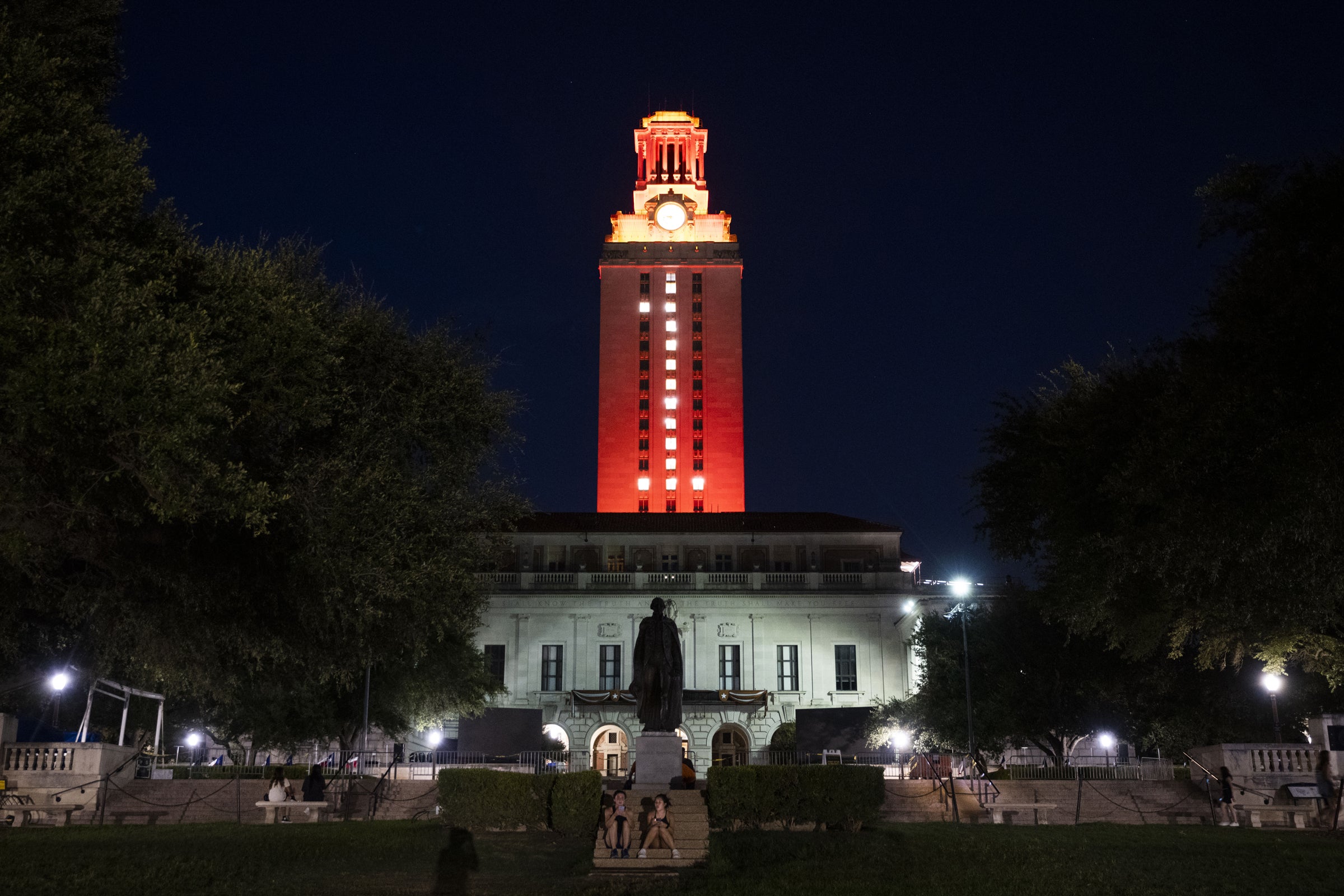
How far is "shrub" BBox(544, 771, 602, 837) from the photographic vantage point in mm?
20078

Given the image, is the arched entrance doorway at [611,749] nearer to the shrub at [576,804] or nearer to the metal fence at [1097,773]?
the metal fence at [1097,773]

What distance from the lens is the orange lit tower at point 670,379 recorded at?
96.0m

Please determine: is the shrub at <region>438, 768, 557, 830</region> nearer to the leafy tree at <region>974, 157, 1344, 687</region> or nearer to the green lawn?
the green lawn

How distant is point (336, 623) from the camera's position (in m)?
17.4

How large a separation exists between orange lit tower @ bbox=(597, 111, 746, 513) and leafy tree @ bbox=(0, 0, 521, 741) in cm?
7445

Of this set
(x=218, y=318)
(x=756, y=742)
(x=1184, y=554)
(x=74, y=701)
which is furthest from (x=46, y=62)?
(x=756, y=742)

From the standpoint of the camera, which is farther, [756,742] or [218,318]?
[756,742]

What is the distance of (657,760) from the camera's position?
60.1 feet

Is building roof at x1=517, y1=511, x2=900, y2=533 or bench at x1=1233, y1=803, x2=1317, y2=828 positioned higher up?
building roof at x1=517, y1=511, x2=900, y2=533

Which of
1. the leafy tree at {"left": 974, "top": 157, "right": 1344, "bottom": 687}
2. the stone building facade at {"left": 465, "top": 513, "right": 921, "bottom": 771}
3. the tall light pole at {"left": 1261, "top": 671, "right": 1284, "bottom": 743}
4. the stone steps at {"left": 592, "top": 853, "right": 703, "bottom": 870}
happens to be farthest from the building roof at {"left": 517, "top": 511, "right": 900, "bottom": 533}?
the stone steps at {"left": 592, "top": 853, "right": 703, "bottom": 870}

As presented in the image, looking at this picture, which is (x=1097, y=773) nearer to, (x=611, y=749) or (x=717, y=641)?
(x=717, y=641)

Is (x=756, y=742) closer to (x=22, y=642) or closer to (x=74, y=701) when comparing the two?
(x=74, y=701)

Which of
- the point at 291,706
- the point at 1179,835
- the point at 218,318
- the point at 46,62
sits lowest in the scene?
the point at 1179,835

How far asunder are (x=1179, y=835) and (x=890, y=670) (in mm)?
37698
